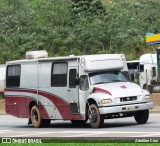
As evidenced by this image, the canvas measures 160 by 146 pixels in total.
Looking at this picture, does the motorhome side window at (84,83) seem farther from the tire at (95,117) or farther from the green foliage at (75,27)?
the green foliage at (75,27)

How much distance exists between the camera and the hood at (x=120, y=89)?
25906 mm

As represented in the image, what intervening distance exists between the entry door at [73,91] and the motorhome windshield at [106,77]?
2.04 ft

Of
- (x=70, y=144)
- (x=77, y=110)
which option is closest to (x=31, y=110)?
(x=77, y=110)

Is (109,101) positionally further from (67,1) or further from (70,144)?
(67,1)

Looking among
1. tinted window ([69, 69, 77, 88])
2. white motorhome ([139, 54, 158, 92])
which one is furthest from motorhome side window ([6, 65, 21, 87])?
white motorhome ([139, 54, 158, 92])

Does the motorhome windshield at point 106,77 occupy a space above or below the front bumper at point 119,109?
above

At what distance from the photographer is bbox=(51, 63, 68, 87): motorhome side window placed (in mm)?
27891

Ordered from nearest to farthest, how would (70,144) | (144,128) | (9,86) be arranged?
(70,144) < (144,128) < (9,86)

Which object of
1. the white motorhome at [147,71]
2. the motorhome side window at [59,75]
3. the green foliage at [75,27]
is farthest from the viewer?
the green foliage at [75,27]

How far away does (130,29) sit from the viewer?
73000 mm

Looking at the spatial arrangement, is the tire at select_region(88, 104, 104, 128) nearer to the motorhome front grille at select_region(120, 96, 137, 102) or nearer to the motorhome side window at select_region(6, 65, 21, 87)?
the motorhome front grille at select_region(120, 96, 137, 102)

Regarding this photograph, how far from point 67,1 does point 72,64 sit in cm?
5581

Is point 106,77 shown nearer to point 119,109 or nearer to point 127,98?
point 127,98

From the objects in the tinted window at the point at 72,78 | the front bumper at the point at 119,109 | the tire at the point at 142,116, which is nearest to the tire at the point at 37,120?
the tinted window at the point at 72,78
